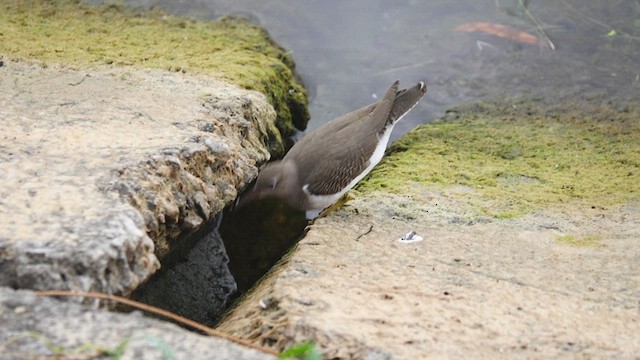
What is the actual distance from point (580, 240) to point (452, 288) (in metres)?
1.09

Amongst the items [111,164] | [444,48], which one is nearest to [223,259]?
[111,164]

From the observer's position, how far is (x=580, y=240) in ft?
14.6

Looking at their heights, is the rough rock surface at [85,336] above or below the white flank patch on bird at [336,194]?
above

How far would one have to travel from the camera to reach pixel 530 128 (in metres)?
6.55

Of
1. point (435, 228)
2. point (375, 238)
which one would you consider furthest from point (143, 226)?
point (435, 228)

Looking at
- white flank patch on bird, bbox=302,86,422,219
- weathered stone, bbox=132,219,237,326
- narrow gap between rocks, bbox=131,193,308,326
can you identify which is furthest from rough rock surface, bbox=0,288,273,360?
white flank patch on bird, bbox=302,86,422,219

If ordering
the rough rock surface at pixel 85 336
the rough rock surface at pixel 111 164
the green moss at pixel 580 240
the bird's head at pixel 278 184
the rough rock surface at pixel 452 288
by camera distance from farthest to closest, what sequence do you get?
the bird's head at pixel 278 184 < the green moss at pixel 580 240 < the rough rock surface at pixel 452 288 < the rough rock surface at pixel 111 164 < the rough rock surface at pixel 85 336

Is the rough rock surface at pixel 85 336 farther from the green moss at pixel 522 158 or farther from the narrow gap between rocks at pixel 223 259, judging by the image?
the green moss at pixel 522 158

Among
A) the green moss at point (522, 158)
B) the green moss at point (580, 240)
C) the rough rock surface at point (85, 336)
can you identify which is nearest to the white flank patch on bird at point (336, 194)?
the green moss at point (522, 158)

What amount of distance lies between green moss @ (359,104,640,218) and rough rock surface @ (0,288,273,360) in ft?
8.41

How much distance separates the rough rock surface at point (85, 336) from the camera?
2486 millimetres

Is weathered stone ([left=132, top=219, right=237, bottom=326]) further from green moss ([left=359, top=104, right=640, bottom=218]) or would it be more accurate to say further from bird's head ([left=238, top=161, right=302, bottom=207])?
green moss ([left=359, top=104, right=640, bottom=218])

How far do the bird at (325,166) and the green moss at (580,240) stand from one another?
1.32 metres

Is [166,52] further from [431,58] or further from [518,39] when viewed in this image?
[518,39]
